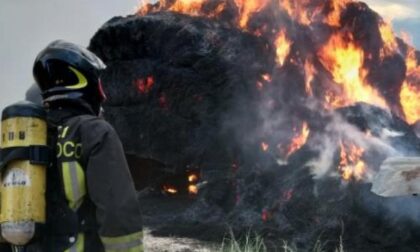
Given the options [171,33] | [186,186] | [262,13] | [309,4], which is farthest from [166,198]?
[309,4]

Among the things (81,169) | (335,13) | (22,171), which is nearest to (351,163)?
(335,13)

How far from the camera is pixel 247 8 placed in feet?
43.9

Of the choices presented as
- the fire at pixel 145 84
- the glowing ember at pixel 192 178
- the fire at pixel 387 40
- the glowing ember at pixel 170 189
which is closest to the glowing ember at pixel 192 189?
the glowing ember at pixel 192 178

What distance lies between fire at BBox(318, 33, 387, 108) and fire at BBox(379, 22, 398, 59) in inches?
31.0

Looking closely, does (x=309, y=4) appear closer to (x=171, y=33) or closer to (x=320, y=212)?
(x=171, y=33)

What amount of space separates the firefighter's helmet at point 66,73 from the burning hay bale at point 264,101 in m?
7.39

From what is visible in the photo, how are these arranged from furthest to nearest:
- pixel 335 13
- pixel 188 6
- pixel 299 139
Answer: pixel 188 6 → pixel 335 13 → pixel 299 139

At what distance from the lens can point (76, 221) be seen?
3.13 metres

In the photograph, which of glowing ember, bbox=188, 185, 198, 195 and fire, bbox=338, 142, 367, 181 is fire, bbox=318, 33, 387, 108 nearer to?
fire, bbox=338, 142, 367, 181

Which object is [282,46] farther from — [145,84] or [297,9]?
[145,84]

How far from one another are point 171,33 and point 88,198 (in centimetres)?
989

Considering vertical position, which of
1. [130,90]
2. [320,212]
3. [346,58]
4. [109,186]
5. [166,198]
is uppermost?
[109,186]

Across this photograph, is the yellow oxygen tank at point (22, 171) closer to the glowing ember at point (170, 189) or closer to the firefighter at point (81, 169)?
the firefighter at point (81, 169)

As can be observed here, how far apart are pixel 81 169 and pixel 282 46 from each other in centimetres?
1011
